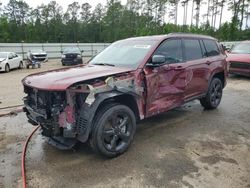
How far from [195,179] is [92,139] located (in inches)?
59.2

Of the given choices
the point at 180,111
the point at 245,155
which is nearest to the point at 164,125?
the point at 180,111

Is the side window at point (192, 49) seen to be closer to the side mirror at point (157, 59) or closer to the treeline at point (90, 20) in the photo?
the side mirror at point (157, 59)

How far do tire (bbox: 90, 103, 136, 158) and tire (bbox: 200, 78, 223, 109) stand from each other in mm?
2939

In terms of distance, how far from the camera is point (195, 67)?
5.61 m

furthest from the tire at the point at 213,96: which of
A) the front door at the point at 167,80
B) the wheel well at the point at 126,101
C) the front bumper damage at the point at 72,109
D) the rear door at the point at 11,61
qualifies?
the rear door at the point at 11,61

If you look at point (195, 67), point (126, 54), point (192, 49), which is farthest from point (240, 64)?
point (126, 54)

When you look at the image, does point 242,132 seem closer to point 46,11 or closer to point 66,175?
point 66,175

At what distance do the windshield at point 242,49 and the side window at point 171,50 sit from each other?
26.3ft

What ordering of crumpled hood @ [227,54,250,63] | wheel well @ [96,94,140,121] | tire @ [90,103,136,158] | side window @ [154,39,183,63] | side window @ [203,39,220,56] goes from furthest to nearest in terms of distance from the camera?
crumpled hood @ [227,54,250,63], side window @ [203,39,220,56], side window @ [154,39,183,63], wheel well @ [96,94,140,121], tire @ [90,103,136,158]

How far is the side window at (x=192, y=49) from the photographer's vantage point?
18.2 ft

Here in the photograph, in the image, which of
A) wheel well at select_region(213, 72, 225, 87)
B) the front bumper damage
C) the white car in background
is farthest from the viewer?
the white car in background

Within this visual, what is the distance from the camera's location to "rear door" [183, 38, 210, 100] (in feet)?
18.0

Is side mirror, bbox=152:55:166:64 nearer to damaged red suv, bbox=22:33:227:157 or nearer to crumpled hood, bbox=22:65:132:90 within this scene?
damaged red suv, bbox=22:33:227:157

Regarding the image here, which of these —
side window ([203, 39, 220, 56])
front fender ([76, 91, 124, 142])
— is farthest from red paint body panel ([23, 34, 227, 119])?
front fender ([76, 91, 124, 142])
